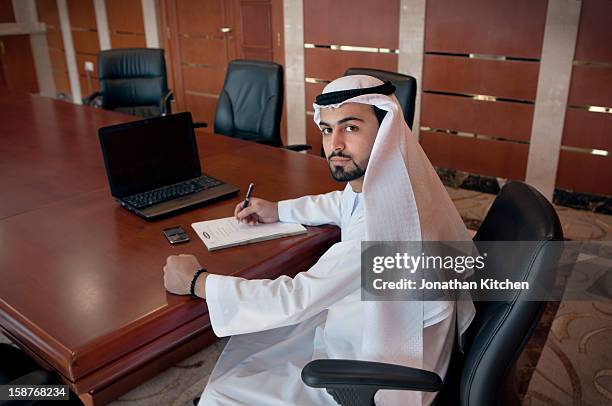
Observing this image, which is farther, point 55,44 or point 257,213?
point 55,44

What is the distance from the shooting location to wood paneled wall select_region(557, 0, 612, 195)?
334 centimetres

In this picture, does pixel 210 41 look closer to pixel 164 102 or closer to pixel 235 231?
pixel 164 102

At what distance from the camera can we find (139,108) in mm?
4137

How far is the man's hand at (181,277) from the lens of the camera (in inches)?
51.4

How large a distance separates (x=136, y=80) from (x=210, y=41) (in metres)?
1.70

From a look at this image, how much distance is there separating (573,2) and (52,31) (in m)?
6.87

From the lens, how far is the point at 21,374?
1462mm

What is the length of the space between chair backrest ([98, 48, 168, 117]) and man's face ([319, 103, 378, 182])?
2.95 meters

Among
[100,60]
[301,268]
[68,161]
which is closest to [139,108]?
[100,60]

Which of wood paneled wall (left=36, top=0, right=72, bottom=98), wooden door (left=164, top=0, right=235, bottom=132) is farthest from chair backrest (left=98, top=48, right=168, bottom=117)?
wood paneled wall (left=36, top=0, right=72, bottom=98)

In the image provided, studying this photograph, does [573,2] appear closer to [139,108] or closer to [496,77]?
[496,77]

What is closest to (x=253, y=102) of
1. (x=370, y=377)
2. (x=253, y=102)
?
(x=253, y=102)

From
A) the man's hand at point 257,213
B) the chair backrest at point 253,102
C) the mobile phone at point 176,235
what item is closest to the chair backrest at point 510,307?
the man's hand at point 257,213

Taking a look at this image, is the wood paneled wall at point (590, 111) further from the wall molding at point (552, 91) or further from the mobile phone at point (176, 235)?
the mobile phone at point (176, 235)
